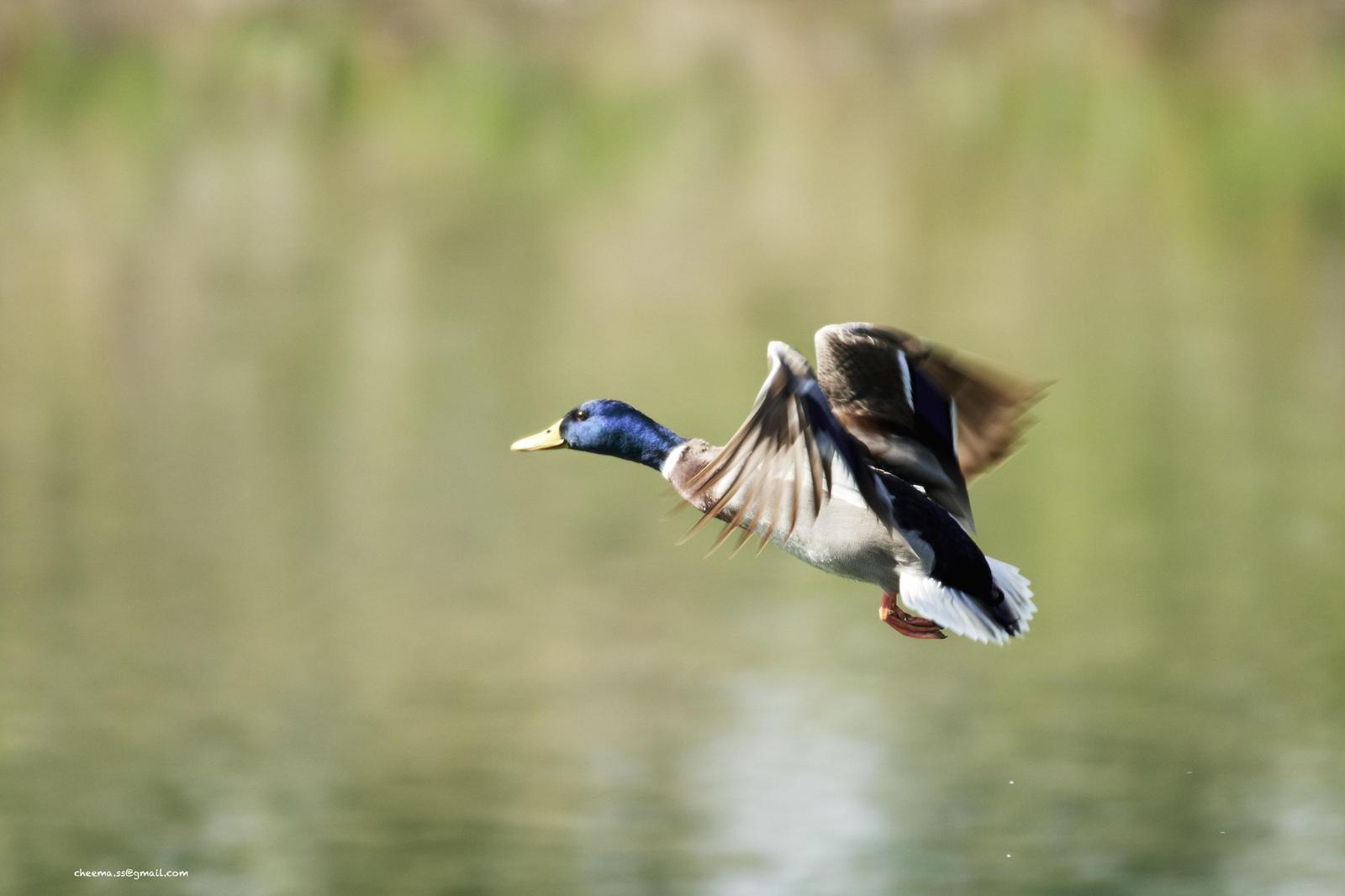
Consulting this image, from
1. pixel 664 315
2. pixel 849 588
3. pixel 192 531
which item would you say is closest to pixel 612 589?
pixel 849 588

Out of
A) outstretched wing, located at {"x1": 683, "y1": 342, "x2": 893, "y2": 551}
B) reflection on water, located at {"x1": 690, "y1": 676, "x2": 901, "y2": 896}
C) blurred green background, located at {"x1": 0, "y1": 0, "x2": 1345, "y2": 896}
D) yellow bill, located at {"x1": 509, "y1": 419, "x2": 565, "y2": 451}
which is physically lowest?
outstretched wing, located at {"x1": 683, "y1": 342, "x2": 893, "y2": 551}

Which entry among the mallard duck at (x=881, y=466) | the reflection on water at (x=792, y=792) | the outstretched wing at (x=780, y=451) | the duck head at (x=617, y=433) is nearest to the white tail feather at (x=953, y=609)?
the mallard duck at (x=881, y=466)

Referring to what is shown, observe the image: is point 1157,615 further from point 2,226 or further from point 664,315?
point 2,226

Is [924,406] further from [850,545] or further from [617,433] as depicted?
[617,433]

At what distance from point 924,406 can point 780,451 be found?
3.32ft

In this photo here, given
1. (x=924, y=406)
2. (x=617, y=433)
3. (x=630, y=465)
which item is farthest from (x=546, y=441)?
(x=630, y=465)

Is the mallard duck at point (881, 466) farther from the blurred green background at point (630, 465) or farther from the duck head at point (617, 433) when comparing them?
the blurred green background at point (630, 465)

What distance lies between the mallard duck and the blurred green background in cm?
717

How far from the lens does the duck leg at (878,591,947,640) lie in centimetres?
586

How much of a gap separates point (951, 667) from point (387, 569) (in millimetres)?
4473

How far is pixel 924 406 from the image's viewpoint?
240 inches

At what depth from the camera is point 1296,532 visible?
731 inches

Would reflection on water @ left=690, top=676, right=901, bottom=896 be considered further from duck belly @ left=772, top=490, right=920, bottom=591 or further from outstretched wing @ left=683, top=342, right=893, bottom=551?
outstretched wing @ left=683, top=342, right=893, bottom=551

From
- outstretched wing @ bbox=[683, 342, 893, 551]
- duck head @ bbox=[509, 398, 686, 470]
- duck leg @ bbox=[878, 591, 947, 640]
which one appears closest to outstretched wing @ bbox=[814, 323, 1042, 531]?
duck leg @ bbox=[878, 591, 947, 640]
